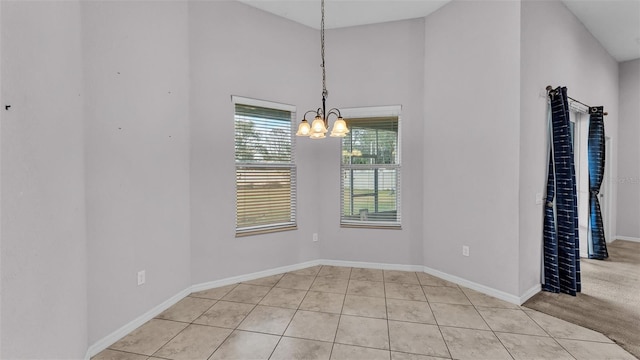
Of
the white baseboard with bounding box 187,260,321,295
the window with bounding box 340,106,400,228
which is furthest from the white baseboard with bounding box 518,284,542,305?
the white baseboard with bounding box 187,260,321,295

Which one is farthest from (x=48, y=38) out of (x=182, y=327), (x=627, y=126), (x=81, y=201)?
(x=627, y=126)

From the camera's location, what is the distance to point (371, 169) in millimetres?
3732

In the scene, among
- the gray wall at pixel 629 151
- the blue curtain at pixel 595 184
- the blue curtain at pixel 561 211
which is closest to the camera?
the blue curtain at pixel 561 211

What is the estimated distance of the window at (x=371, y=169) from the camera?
3.67m

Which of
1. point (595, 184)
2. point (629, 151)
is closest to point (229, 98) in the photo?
point (595, 184)

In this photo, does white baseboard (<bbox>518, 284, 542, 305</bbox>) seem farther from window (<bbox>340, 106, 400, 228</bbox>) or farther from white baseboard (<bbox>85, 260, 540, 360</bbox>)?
window (<bbox>340, 106, 400, 228</bbox>)

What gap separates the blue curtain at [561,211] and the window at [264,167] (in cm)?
298

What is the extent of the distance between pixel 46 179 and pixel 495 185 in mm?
3651

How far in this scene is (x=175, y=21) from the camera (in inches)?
107

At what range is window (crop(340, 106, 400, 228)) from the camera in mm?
3668

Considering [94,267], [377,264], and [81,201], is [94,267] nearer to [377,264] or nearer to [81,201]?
[81,201]

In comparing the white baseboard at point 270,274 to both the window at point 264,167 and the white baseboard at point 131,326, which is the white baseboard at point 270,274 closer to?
the white baseboard at point 131,326

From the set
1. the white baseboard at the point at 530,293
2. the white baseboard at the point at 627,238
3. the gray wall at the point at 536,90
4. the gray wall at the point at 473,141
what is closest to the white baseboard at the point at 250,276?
the gray wall at the point at 473,141

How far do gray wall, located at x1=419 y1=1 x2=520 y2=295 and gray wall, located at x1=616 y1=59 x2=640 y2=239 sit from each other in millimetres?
4225
